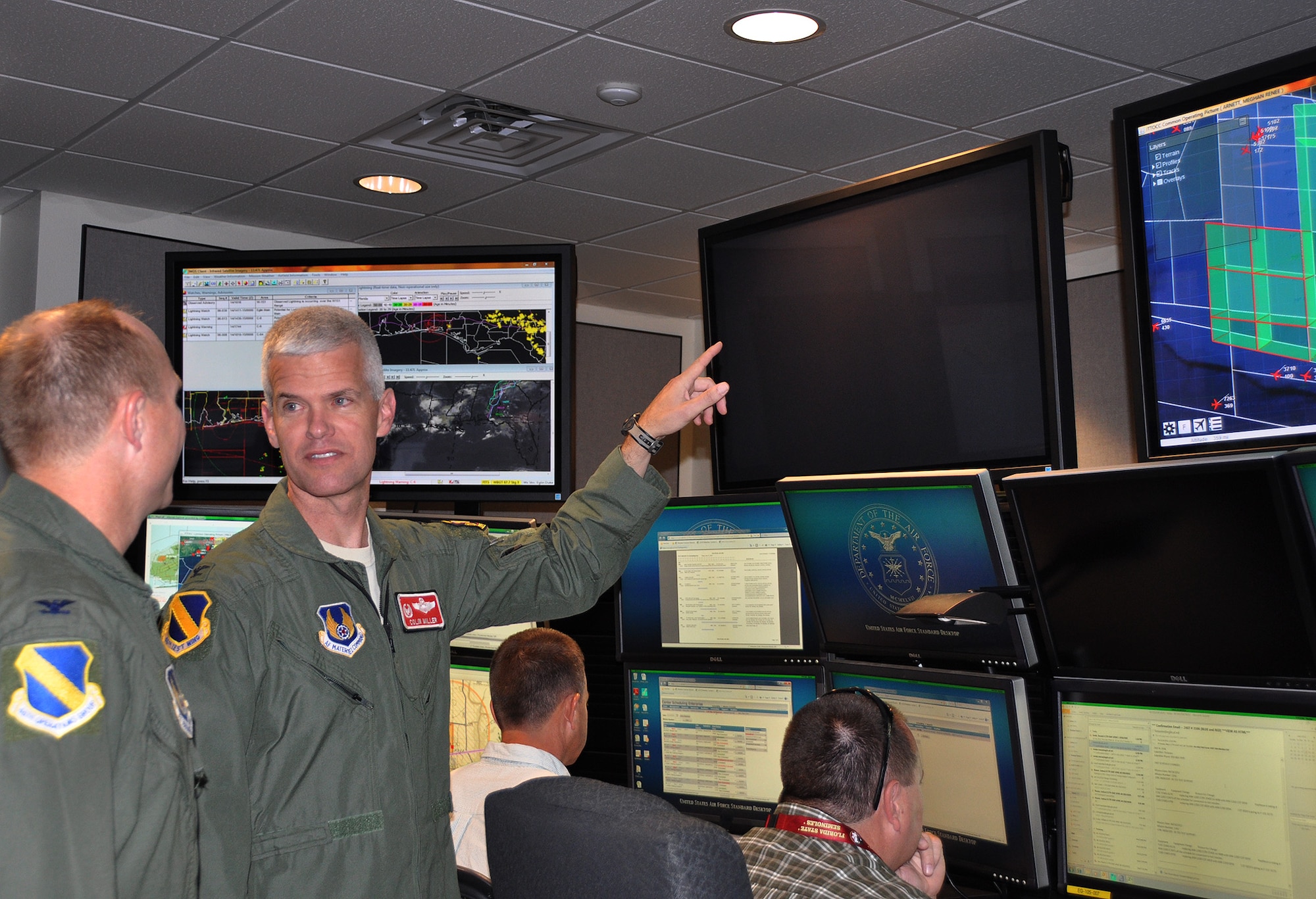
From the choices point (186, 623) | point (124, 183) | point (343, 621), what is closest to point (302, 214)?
point (124, 183)

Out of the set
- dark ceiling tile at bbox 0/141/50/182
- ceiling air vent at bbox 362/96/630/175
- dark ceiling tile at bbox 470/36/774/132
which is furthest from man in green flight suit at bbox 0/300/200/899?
dark ceiling tile at bbox 0/141/50/182

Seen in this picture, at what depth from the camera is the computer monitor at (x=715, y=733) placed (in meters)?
2.51

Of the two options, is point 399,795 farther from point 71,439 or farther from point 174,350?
point 174,350

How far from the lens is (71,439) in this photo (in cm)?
112

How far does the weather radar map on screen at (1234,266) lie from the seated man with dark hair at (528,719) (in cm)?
149

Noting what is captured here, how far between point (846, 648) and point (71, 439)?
5.07 ft

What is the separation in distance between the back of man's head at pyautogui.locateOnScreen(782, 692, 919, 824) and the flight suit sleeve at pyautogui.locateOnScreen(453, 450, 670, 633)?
416mm

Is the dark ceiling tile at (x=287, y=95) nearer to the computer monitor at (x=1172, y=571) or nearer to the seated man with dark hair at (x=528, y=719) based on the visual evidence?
the seated man with dark hair at (x=528, y=719)

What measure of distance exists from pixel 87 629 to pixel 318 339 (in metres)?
0.86

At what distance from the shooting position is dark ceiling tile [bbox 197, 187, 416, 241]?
4.73m

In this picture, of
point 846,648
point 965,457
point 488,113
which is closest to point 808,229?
point 965,457

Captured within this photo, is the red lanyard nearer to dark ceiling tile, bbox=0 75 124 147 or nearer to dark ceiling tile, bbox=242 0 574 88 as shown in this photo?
dark ceiling tile, bbox=242 0 574 88

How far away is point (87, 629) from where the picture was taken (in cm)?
101

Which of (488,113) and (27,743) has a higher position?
(488,113)
